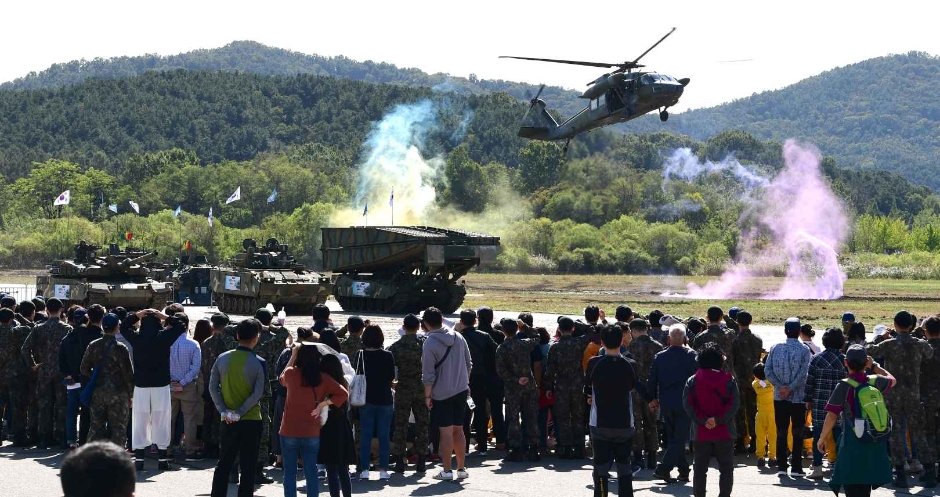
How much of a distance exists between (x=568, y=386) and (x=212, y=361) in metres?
3.81

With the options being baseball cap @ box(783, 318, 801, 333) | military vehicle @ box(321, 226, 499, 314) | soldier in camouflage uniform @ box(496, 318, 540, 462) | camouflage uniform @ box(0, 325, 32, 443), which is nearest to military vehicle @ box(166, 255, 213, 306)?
military vehicle @ box(321, 226, 499, 314)

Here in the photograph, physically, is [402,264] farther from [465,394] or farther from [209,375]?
[465,394]


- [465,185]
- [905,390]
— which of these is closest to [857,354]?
[905,390]

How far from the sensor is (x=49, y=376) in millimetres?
13500

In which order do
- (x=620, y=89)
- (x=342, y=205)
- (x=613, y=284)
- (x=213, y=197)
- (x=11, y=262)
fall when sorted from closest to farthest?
(x=620, y=89)
(x=613, y=284)
(x=11, y=262)
(x=342, y=205)
(x=213, y=197)

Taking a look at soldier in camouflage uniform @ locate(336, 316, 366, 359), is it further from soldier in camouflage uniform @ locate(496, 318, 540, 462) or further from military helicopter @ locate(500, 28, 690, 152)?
military helicopter @ locate(500, 28, 690, 152)

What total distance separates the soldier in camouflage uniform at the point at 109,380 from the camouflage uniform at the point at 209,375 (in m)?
0.84

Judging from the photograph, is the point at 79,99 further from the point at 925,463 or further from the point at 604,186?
the point at 925,463

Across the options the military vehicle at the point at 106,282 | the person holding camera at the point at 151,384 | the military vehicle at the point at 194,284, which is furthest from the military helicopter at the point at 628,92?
the person holding camera at the point at 151,384

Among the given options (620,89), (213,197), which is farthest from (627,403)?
(213,197)

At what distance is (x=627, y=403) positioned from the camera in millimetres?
9953

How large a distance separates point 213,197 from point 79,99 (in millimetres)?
59162

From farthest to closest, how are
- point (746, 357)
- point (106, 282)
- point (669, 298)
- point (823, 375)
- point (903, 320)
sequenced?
1. point (669, 298)
2. point (106, 282)
3. point (746, 357)
4. point (903, 320)
5. point (823, 375)

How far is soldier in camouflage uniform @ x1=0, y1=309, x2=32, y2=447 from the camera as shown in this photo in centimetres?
1375
